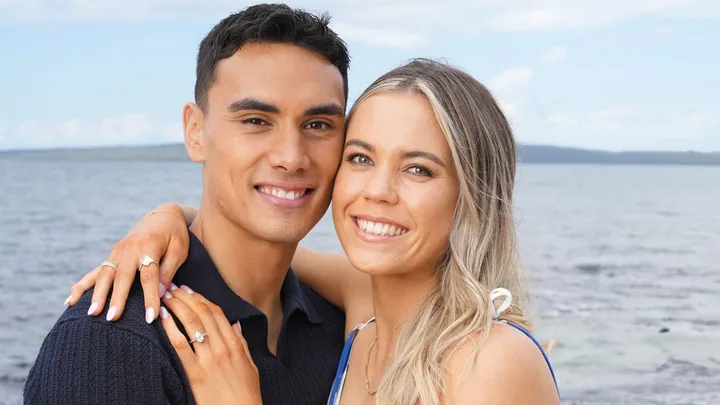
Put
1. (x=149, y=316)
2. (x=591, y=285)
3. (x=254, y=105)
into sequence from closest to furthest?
(x=149, y=316) → (x=254, y=105) → (x=591, y=285)

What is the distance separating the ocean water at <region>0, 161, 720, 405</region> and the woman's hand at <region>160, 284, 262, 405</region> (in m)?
1.06

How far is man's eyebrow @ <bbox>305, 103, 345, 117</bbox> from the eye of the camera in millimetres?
2887

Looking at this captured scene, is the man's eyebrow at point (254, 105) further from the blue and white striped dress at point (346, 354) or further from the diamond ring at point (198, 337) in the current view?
the blue and white striped dress at point (346, 354)

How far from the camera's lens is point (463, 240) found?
2.74 meters

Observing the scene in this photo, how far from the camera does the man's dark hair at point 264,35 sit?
293 cm

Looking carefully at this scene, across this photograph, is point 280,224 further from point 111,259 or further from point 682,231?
point 682,231

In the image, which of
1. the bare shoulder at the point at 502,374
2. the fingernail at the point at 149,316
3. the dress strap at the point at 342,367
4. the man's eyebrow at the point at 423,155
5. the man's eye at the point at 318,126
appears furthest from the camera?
the dress strap at the point at 342,367

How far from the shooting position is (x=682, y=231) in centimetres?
1909

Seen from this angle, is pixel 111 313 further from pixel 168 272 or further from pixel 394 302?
pixel 394 302

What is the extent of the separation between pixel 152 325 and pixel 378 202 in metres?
0.80

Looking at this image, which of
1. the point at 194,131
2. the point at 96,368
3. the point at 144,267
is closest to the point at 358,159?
the point at 194,131

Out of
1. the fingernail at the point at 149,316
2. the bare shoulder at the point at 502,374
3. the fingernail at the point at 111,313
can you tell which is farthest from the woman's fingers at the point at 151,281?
the bare shoulder at the point at 502,374

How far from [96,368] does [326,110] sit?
1.15 meters

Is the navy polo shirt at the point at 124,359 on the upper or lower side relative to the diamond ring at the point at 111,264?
lower
